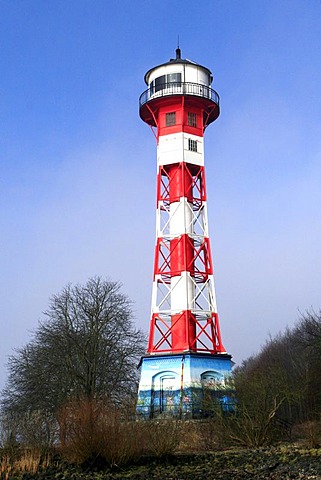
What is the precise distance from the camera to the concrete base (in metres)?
28.3

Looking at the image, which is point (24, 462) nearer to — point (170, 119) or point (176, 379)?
point (176, 379)

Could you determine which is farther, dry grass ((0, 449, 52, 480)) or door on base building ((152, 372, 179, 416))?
door on base building ((152, 372, 179, 416))

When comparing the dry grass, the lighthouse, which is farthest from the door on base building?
the dry grass

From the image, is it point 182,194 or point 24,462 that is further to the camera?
point 182,194

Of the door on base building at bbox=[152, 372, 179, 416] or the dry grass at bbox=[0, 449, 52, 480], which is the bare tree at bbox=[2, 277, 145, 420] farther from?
the dry grass at bbox=[0, 449, 52, 480]

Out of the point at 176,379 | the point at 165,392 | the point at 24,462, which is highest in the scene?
the point at 176,379

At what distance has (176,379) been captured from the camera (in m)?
29.5

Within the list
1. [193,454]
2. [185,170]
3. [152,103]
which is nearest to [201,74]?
[152,103]

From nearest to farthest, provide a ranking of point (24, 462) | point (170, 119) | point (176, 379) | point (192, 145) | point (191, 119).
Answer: point (24, 462) < point (176, 379) < point (192, 145) < point (170, 119) < point (191, 119)

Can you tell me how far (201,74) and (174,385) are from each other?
57.0ft

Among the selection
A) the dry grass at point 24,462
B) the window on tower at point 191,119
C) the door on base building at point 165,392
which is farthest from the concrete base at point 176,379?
the window on tower at point 191,119

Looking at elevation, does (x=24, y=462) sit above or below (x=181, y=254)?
below

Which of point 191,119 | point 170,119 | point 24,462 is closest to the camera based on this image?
point 24,462

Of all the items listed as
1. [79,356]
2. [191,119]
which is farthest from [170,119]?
[79,356]
